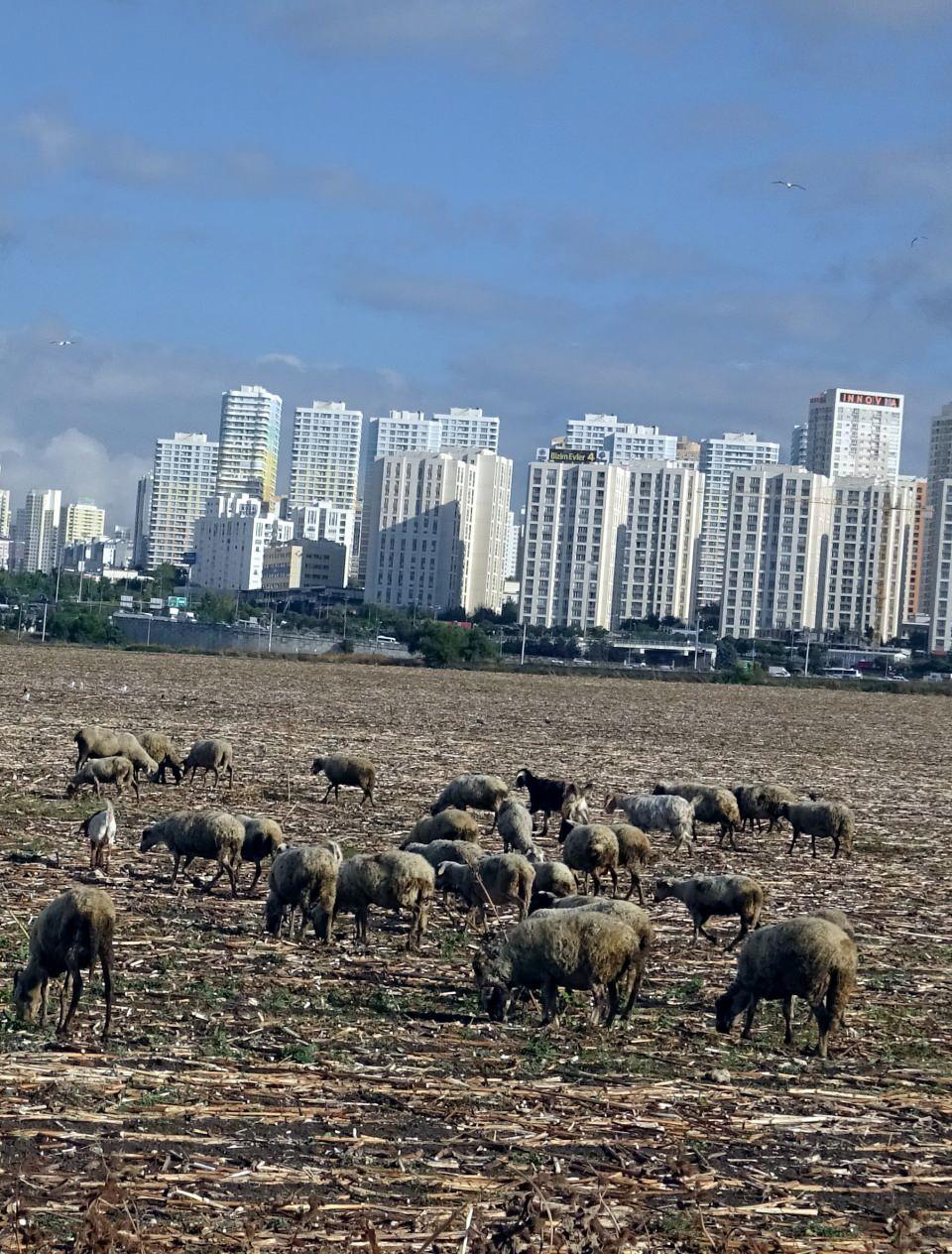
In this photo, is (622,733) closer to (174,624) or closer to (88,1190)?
(88,1190)

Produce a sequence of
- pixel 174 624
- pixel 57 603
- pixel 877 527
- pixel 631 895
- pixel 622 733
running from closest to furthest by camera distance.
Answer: pixel 631 895
pixel 622 733
pixel 174 624
pixel 57 603
pixel 877 527

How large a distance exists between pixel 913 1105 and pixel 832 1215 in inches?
75.9

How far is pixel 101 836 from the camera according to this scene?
50.4 ft

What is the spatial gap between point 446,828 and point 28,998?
717cm

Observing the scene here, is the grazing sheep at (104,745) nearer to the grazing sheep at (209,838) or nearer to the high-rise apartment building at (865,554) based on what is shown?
the grazing sheep at (209,838)

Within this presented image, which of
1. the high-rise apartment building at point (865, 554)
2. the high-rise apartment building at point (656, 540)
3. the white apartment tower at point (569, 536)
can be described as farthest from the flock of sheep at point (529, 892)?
the high-rise apartment building at point (656, 540)

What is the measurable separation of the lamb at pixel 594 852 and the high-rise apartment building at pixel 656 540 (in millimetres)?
179924

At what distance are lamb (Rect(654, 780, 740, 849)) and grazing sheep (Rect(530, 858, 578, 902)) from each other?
20.1 feet

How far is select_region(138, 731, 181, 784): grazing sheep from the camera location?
23.2 m

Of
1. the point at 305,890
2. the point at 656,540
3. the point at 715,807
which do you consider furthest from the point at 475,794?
the point at 656,540

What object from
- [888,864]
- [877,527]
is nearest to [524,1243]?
[888,864]

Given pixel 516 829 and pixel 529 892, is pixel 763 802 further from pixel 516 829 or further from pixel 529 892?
pixel 529 892

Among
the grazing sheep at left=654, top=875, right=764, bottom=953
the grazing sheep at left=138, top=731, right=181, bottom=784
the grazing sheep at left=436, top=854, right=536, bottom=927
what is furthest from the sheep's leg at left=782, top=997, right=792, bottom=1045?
Result: the grazing sheep at left=138, top=731, right=181, bottom=784

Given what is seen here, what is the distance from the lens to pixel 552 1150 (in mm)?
8000
